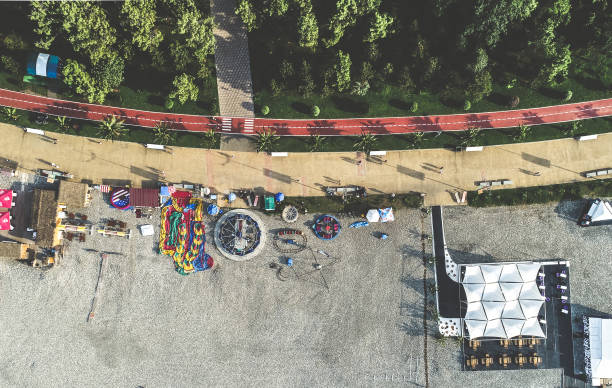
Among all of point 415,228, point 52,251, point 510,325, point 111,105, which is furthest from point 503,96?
point 52,251

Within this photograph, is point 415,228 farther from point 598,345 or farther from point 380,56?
point 598,345

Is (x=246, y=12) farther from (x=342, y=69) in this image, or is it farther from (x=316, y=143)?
(x=316, y=143)

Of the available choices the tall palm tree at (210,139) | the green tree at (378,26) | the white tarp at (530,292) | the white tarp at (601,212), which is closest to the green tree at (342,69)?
the green tree at (378,26)

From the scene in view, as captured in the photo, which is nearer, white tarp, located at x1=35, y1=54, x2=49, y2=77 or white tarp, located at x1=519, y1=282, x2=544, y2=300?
white tarp, located at x1=519, y1=282, x2=544, y2=300

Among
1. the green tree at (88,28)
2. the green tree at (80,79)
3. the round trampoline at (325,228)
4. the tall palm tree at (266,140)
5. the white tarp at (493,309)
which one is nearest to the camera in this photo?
the green tree at (88,28)

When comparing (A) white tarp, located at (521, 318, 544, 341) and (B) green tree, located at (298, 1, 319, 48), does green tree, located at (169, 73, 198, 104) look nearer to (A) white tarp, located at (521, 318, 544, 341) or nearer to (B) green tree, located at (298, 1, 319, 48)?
(B) green tree, located at (298, 1, 319, 48)

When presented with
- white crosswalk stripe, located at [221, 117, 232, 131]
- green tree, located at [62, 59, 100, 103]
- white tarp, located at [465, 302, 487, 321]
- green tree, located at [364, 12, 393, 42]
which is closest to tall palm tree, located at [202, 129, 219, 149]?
white crosswalk stripe, located at [221, 117, 232, 131]

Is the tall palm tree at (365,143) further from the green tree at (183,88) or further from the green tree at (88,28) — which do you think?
the green tree at (88,28)

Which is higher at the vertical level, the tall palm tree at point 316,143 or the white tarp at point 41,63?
the white tarp at point 41,63
